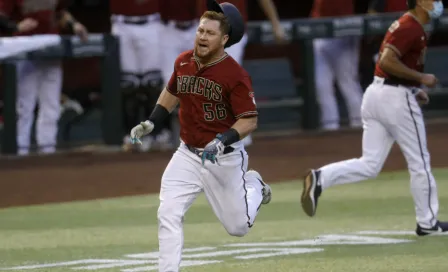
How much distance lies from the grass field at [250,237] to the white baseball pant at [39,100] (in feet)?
8.75

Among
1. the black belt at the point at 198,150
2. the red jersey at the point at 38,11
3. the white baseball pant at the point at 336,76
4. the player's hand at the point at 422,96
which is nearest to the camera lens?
the black belt at the point at 198,150

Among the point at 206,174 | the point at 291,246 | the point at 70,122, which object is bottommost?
the point at 70,122

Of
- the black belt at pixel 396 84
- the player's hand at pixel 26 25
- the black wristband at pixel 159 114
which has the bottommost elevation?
the player's hand at pixel 26 25

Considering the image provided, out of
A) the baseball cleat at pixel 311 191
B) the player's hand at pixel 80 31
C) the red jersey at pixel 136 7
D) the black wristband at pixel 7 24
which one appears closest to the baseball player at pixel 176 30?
the red jersey at pixel 136 7

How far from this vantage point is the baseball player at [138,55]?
13961mm

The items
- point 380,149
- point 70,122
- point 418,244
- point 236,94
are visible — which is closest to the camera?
point 236,94

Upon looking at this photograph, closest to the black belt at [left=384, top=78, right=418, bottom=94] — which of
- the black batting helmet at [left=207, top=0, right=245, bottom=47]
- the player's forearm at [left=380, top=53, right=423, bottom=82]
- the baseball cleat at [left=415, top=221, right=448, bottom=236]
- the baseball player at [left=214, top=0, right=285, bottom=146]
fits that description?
the player's forearm at [left=380, top=53, right=423, bottom=82]

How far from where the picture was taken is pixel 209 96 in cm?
714

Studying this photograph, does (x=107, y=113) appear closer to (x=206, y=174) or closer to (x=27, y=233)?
(x=27, y=233)

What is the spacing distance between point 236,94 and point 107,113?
764 centimetres

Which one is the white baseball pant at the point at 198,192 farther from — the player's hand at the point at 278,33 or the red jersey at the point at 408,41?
the player's hand at the point at 278,33

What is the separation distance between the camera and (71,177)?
12875 millimetres

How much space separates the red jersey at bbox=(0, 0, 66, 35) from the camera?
1350 cm

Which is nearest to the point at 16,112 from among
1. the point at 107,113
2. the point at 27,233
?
the point at 107,113
